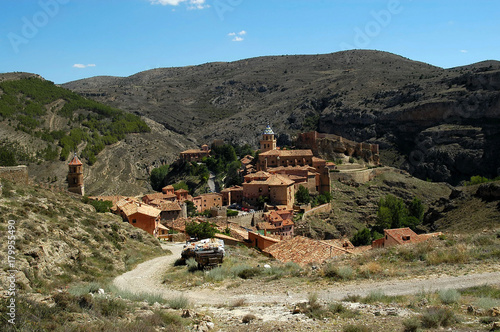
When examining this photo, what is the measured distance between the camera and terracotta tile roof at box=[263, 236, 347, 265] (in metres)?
16.4

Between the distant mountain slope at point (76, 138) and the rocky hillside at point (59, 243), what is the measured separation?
42.7m

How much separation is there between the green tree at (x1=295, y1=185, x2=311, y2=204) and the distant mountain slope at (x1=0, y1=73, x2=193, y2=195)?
28.6 metres

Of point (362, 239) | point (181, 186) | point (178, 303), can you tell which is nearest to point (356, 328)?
point (178, 303)

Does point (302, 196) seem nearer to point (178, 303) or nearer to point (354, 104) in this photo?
point (178, 303)

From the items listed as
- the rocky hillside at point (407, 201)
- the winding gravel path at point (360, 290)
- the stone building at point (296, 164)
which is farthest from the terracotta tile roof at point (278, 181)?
the winding gravel path at point (360, 290)

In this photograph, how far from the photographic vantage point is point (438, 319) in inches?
284

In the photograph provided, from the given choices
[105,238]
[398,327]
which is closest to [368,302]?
[398,327]

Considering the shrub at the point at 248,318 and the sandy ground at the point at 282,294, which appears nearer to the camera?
the shrub at the point at 248,318

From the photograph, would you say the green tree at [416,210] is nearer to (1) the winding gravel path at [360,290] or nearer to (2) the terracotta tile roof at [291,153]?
(2) the terracotta tile roof at [291,153]

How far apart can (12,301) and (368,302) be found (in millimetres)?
6389

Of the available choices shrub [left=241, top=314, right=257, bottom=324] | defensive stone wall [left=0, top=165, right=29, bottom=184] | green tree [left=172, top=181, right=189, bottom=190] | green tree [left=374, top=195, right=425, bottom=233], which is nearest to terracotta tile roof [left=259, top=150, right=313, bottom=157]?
green tree [left=172, top=181, right=189, bottom=190]

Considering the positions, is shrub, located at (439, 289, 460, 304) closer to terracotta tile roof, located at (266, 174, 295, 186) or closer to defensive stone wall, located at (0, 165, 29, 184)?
defensive stone wall, located at (0, 165, 29, 184)

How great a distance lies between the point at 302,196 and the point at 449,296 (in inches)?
1359

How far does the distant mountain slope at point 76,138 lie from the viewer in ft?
216
